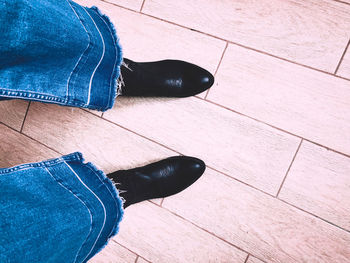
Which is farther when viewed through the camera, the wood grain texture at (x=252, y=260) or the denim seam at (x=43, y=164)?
the wood grain texture at (x=252, y=260)

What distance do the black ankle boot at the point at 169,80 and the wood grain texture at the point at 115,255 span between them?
0.54 m

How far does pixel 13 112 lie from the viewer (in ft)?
3.47

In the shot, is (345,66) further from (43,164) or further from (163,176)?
(43,164)

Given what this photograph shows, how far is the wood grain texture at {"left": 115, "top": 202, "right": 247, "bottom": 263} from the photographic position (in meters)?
0.93

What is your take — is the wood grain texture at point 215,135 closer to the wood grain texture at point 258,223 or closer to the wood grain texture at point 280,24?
the wood grain texture at point 258,223

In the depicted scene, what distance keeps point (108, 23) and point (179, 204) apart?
615mm

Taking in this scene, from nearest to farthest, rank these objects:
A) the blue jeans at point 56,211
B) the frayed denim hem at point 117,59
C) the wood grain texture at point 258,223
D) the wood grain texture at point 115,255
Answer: the blue jeans at point 56,211
the frayed denim hem at point 117,59
the wood grain texture at point 258,223
the wood grain texture at point 115,255

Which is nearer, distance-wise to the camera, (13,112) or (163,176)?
(163,176)

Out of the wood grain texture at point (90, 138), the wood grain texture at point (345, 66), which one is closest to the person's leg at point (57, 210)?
the wood grain texture at point (90, 138)

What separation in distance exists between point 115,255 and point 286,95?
0.81m

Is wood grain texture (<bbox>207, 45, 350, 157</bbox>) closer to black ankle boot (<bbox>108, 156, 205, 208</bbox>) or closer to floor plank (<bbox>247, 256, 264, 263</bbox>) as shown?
black ankle boot (<bbox>108, 156, 205, 208</bbox>)

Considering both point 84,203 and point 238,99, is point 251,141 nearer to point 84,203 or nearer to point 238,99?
point 238,99

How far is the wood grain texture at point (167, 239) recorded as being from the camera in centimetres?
93

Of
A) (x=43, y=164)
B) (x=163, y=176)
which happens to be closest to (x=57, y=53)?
(x=43, y=164)
